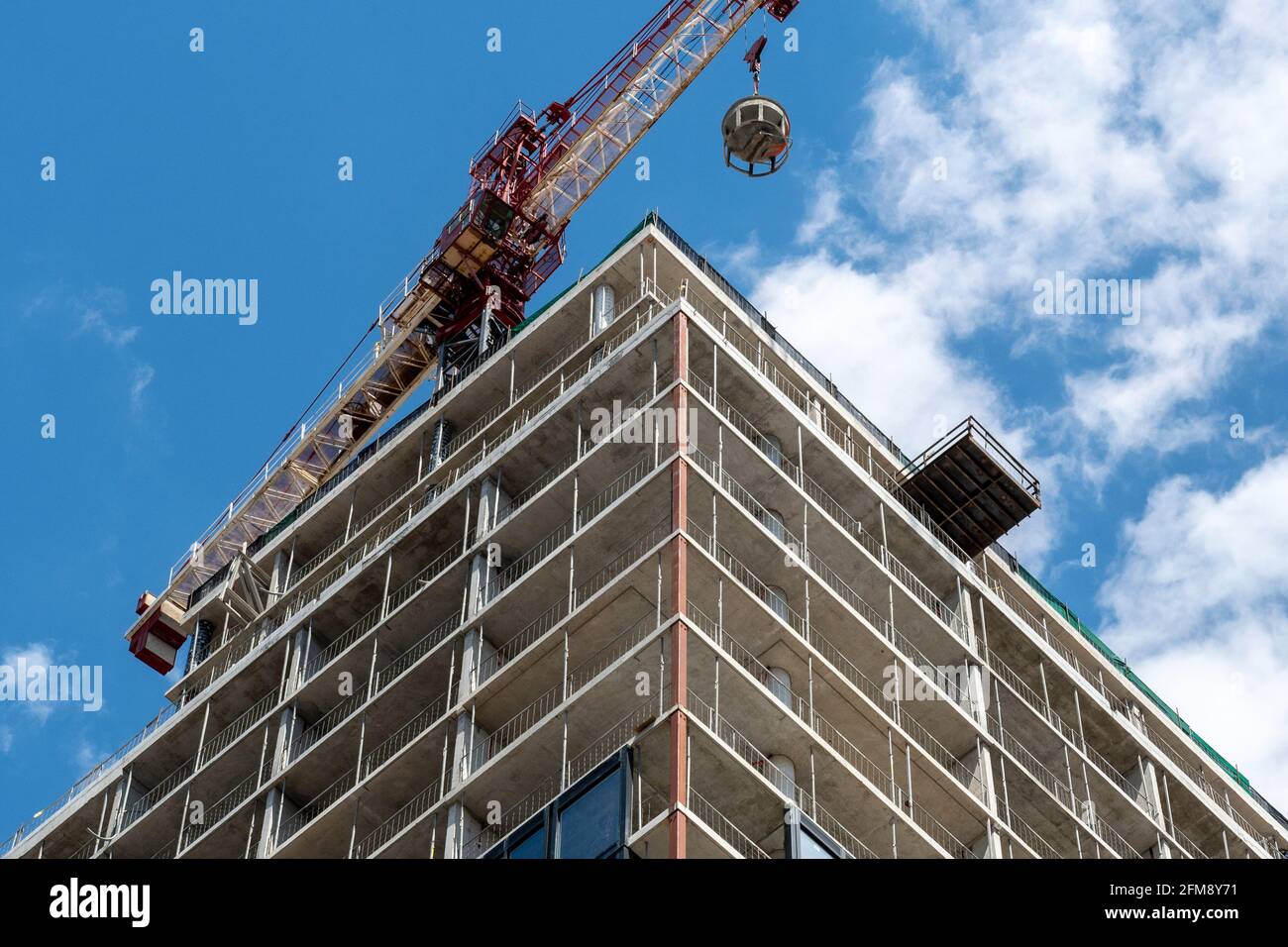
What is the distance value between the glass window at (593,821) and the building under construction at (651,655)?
0.10 metres

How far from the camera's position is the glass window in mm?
54562

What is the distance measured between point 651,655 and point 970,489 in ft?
72.0

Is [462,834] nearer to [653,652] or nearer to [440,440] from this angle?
[653,652]

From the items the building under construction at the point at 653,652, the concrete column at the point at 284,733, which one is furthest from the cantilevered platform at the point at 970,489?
the concrete column at the point at 284,733

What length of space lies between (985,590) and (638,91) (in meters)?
42.0

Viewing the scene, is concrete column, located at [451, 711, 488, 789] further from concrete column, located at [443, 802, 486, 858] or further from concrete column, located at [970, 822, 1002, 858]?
concrete column, located at [970, 822, 1002, 858]

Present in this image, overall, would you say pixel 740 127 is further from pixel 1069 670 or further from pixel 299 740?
pixel 299 740

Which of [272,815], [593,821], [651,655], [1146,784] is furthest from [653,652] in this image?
[1146,784]

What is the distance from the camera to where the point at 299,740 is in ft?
241

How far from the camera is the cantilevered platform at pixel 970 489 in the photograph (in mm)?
77375

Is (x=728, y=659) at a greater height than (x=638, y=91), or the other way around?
(x=638, y=91)

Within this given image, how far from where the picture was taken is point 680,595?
60.2 meters

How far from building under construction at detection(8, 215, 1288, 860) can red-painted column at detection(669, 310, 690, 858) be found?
0.37 ft
